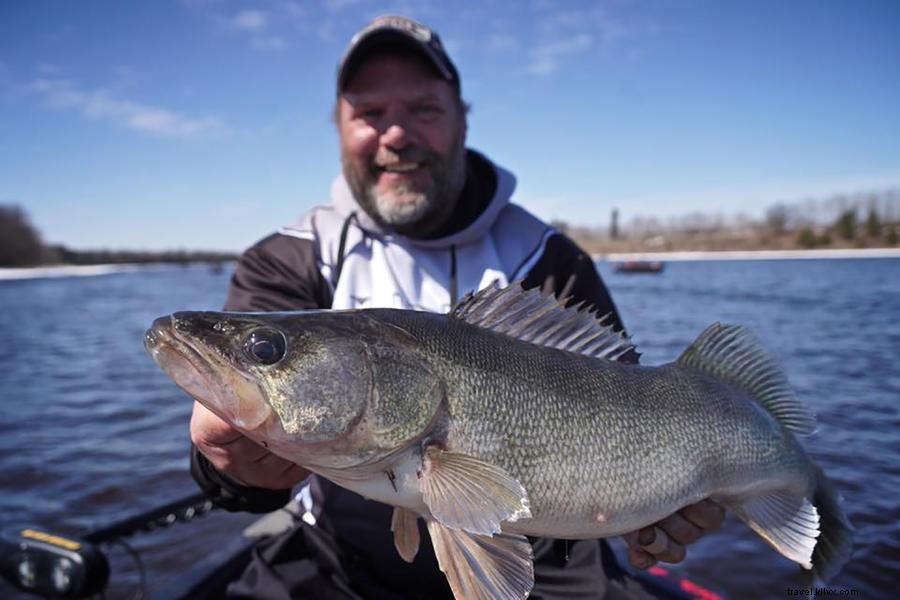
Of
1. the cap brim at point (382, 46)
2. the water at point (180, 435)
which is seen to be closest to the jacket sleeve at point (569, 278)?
the cap brim at point (382, 46)

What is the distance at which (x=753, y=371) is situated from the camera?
2.69m

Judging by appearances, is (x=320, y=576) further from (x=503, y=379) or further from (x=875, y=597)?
(x=875, y=597)

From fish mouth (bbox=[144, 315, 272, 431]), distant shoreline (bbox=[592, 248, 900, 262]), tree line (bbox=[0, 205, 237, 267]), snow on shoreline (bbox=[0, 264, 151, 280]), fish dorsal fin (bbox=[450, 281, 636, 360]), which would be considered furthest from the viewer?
tree line (bbox=[0, 205, 237, 267])

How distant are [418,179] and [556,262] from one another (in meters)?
0.97

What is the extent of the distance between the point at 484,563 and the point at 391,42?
2.94m

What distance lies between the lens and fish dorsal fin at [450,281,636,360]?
2.19 metres

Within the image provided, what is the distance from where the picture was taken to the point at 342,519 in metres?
2.96

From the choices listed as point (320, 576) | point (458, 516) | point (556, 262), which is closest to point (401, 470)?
point (458, 516)

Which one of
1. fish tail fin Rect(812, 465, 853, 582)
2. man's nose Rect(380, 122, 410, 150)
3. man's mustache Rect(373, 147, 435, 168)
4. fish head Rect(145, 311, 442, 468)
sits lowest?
fish tail fin Rect(812, 465, 853, 582)

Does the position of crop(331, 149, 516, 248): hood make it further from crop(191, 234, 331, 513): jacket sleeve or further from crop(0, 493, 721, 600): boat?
crop(0, 493, 721, 600): boat

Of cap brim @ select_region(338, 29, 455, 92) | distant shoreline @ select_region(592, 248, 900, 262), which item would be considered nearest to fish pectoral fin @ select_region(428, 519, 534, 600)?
cap brim @ select_region(338, 29, 455, 92)

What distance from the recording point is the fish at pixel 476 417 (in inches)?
70.1

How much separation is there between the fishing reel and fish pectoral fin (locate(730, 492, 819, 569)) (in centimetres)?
324

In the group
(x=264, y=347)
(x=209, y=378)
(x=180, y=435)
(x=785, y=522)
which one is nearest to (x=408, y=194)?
(x=264, y=347)
